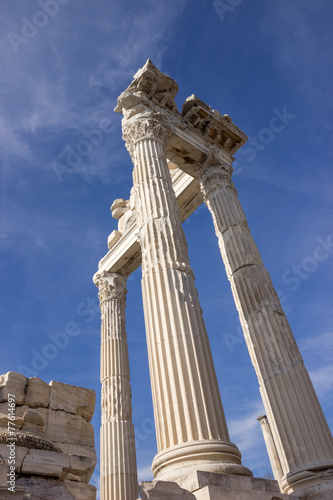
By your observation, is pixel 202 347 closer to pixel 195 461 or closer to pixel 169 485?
pixel 195 461

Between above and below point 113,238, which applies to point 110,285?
below

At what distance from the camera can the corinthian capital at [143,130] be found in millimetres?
13807

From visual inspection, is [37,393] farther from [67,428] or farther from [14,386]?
[67,428]

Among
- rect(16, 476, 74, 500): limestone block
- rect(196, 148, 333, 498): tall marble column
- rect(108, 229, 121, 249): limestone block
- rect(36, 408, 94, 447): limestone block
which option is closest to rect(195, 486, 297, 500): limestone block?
rect(16, 476, 74, 500): limestone block

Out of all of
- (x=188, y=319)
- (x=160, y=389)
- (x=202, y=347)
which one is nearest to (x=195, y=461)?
(x=160, y=389)

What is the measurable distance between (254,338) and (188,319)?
3997 millimetres

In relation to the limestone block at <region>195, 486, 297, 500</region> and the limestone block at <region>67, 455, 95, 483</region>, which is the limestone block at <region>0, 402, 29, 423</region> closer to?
the limestone block at <region>67, 455, 95, 483</region>

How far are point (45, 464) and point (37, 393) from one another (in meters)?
4.39

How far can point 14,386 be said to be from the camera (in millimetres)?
9602

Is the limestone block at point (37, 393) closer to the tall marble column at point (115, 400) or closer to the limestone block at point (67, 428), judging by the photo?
the limestone block at point (67, 428)

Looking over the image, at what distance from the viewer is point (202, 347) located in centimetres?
918

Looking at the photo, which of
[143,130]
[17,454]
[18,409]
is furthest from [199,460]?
[143,130]

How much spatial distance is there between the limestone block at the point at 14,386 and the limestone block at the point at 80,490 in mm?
2805

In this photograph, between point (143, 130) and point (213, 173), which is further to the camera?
point (213, 173)
